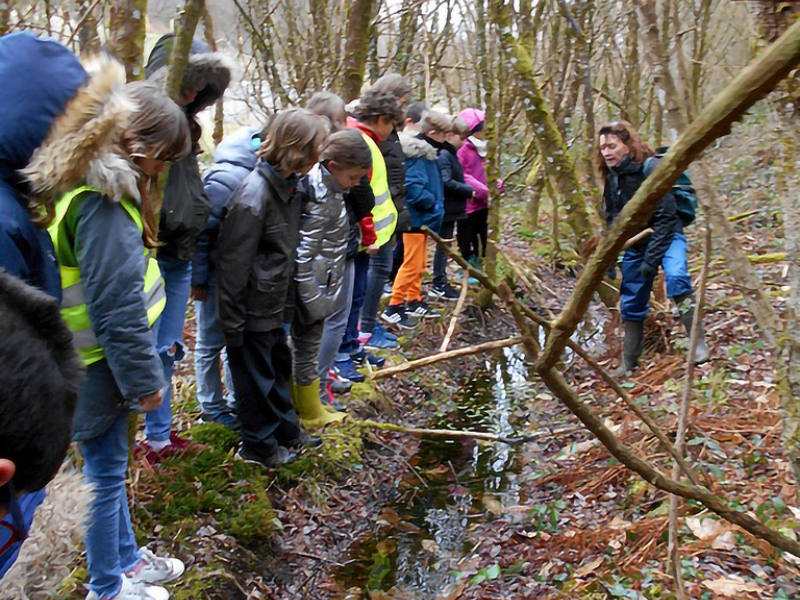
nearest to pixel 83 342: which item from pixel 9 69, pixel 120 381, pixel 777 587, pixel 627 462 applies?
pixel 120 381

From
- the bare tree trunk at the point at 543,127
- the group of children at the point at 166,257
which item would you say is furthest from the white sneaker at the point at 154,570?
the bare tree trunk at the point at 543,127

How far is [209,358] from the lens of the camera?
4031mm

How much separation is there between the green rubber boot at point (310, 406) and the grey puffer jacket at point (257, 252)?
0.77 metres

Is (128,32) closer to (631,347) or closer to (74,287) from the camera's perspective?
(74,287)

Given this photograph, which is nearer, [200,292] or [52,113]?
[52,113]

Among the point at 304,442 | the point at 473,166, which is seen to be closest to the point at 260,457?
the point at 304,442

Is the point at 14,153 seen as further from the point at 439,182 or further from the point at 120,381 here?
the point at 439,182

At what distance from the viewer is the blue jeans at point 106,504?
8.68ft

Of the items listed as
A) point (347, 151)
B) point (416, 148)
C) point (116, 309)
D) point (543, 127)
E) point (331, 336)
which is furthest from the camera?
point (416, 148)

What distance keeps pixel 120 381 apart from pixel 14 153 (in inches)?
35.8

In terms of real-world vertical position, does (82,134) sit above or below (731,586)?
above

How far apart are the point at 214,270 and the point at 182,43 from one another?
52.9 inches

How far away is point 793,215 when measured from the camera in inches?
79.2

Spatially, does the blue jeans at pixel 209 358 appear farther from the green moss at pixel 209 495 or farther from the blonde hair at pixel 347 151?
the blonde hair at pixel 347 151
